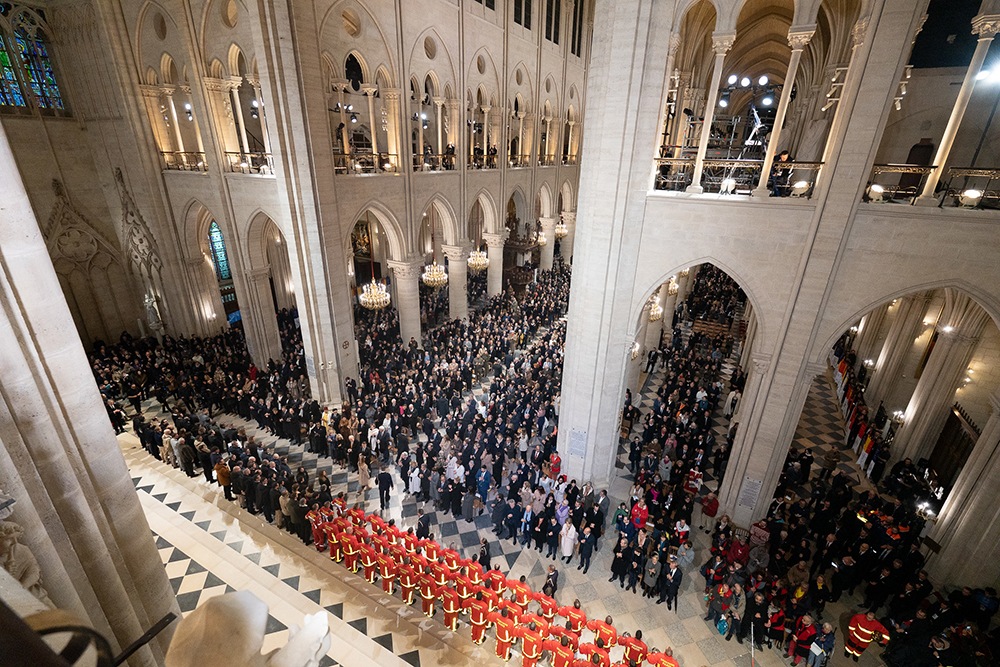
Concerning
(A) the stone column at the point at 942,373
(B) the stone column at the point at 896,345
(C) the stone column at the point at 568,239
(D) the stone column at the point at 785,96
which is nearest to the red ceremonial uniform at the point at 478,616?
(D) the stone column at the point at 785,96

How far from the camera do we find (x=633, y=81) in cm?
754

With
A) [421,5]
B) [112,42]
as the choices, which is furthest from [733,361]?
[112,42]

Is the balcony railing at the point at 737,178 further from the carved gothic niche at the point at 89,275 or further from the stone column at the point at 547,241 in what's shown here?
the carved gothic niche at the point at 89,275

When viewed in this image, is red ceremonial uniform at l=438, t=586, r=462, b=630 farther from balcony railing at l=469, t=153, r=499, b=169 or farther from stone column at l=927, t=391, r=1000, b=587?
balcony railing at l=469, t=153, r=499, b=169

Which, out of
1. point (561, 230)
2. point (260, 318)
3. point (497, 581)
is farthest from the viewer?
point (561, 230)

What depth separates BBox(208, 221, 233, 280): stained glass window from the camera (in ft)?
64.7

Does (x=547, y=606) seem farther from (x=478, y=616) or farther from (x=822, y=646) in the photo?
(x=822, y=646)

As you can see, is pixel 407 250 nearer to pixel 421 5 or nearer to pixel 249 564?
pixel 421 5

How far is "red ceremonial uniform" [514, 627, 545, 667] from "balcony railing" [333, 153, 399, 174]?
11.3 meters

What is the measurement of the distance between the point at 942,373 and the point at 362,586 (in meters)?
13.2

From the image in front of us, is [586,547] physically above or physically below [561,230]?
below

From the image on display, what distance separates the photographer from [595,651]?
5.94m

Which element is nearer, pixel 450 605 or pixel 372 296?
pixel 450 605

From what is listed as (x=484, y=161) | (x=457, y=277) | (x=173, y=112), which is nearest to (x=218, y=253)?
(x=173, y=112)
